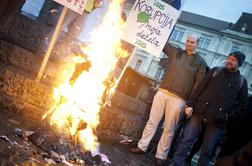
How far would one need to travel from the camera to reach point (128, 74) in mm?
12297

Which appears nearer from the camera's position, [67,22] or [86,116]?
[86,116]

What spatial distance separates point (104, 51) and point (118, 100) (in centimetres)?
135

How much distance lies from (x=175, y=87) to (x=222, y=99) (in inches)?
35.4

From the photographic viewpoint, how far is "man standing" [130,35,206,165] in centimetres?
639

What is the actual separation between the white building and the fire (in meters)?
45.5

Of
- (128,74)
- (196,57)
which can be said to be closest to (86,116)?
(196,57)

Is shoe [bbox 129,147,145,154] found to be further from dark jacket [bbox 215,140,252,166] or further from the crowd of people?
dark jacket [bbox 215,140,252,166]

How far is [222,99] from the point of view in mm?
5992

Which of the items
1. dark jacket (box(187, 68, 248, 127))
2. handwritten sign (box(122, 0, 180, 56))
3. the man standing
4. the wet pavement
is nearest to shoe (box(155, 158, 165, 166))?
the man standing

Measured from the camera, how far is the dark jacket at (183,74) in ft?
20.9

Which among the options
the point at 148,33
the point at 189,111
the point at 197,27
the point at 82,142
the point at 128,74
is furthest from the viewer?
the point at 197,27

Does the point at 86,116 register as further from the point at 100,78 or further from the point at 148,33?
the point at 148,33

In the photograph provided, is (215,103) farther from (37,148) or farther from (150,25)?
(37,148)

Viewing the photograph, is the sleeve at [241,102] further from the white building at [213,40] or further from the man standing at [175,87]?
the white building at [213,40]
